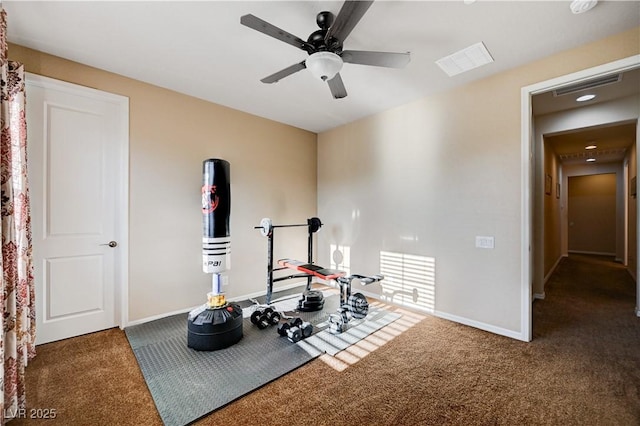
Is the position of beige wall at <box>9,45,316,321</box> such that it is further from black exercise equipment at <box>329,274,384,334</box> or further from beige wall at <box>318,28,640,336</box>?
black exercise equipment at <box>329,274,384,334</box>

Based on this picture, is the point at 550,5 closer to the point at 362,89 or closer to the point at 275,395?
the point at 362,89

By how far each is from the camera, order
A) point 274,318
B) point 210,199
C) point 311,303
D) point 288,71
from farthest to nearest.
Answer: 1. point 311,303
2. point 274,318
3. point 210,199
4. point 288,71

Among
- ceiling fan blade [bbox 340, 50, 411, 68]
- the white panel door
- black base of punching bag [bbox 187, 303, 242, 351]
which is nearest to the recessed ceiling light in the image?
ceiling fan blade [bbox 340, 50, 411, 68]

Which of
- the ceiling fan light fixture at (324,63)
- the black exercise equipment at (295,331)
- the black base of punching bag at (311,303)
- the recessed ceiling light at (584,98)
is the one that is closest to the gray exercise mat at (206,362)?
the black exercise equipment at (295,331)

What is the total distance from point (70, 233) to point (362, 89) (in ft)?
11.5

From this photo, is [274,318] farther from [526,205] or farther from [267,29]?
[526,205]

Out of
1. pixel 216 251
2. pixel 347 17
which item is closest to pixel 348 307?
pixel 216 251

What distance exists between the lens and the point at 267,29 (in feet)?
5.52

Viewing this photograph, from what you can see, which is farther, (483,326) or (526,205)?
(483,326)

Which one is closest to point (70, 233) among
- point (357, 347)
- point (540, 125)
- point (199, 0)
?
point (199, 0)

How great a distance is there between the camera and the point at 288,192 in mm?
4582

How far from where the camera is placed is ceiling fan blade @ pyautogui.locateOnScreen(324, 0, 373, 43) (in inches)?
59.5

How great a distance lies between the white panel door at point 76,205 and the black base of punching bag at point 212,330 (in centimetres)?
110

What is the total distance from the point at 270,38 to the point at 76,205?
8.26 feet
